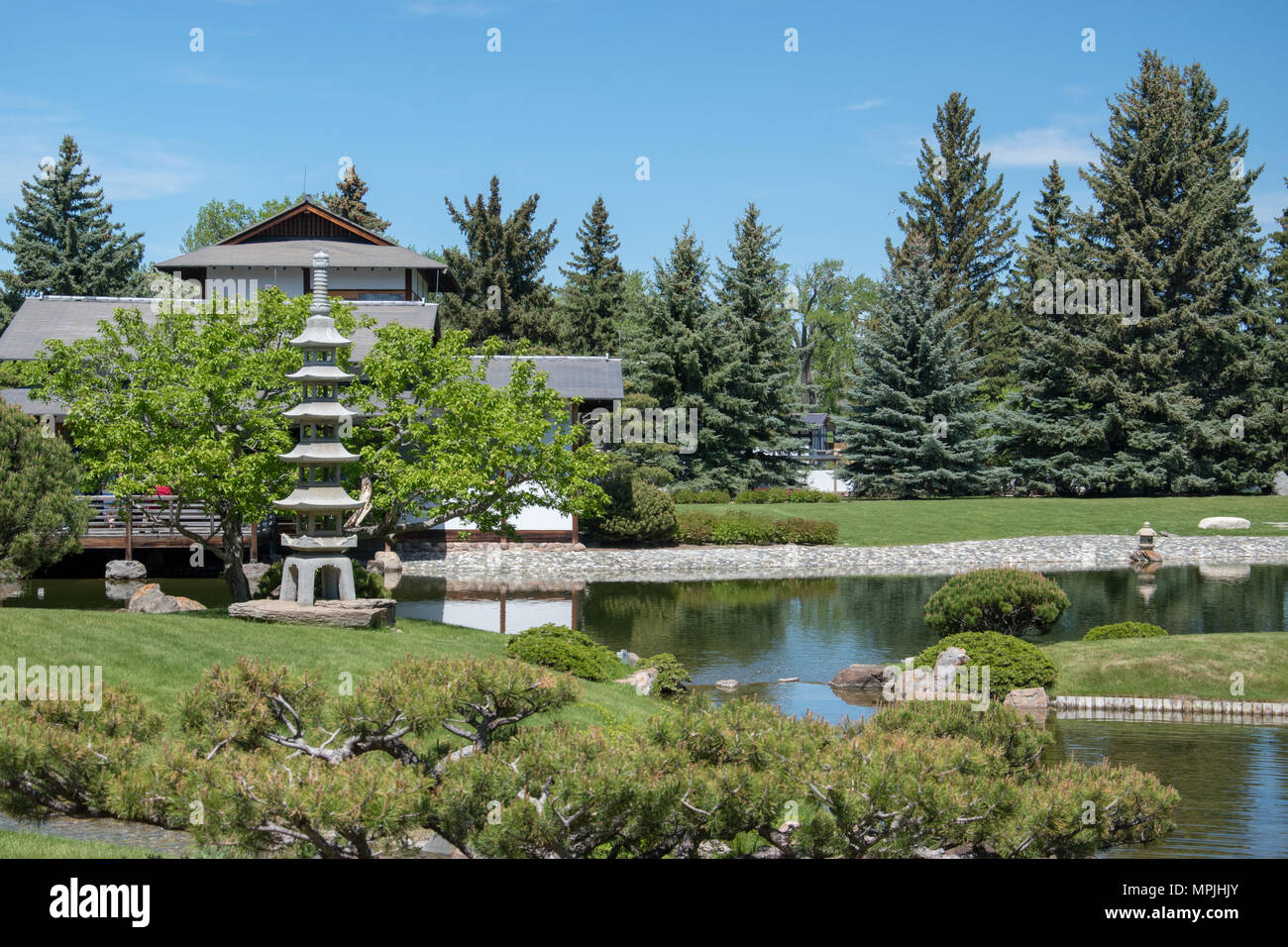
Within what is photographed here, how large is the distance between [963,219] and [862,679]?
59167 millimetres

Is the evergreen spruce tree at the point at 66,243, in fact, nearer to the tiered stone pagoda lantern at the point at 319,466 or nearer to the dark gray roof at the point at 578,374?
the dark gray roof at the point at 578,374

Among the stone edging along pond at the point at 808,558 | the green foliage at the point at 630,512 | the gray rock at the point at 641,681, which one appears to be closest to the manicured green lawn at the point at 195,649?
the gray rock at the point at 641,681

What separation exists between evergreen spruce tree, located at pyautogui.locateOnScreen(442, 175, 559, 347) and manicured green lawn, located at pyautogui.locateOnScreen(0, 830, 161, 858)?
184 feet

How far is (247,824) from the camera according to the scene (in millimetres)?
8500

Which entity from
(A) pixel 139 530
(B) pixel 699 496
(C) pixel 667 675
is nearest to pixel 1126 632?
(C) pixel 667 675

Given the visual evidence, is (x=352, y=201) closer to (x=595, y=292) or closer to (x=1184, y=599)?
(x=595, y=292)

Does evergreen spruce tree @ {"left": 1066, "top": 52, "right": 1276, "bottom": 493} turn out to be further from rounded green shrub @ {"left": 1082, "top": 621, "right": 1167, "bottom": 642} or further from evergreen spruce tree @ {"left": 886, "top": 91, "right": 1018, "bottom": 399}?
rounded green shrub @ {"left": 1082, "top": 621, "right": 1167, "bottom": 642}

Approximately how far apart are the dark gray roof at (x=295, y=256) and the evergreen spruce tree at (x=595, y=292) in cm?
1965

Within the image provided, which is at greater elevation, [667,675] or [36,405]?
[36,405]

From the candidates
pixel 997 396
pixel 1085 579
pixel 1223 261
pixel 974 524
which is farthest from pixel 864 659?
pixel 997 396

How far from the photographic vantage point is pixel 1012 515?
170 feet

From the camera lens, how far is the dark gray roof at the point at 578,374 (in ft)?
151

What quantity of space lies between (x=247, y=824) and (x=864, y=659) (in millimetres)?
18191

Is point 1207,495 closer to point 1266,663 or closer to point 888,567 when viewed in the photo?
point 888,567
